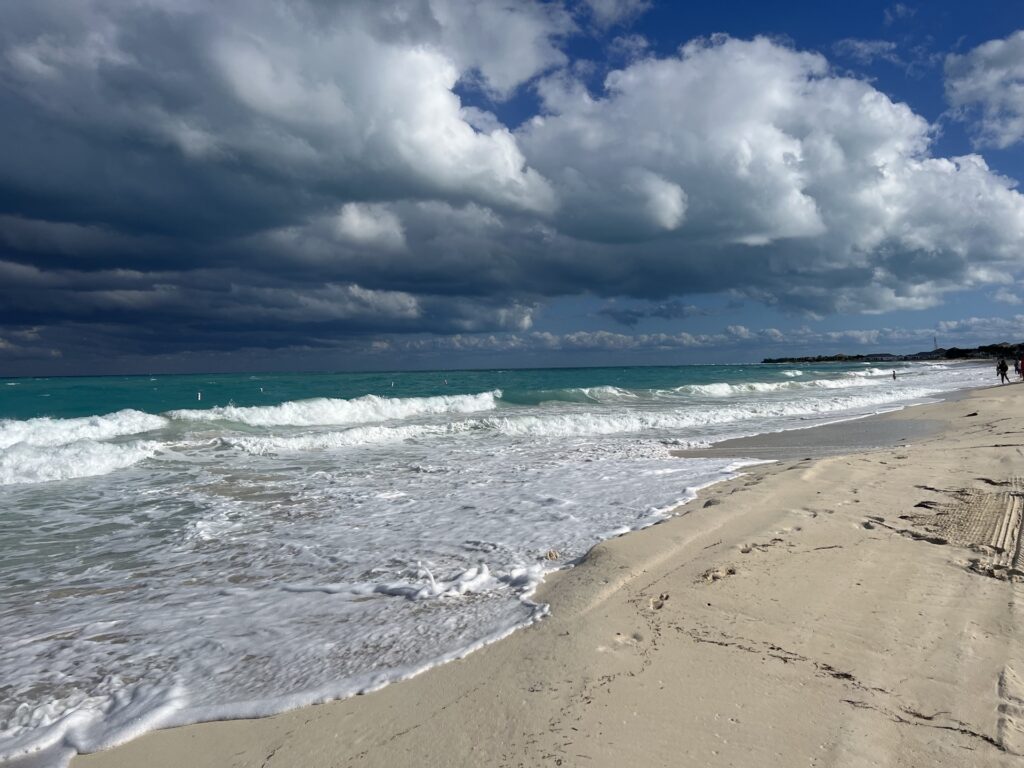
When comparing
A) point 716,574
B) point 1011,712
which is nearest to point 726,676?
point 1011,712

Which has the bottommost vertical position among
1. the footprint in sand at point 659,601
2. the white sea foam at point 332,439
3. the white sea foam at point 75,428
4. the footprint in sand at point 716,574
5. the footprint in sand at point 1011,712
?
the white sea foam at point 75,428

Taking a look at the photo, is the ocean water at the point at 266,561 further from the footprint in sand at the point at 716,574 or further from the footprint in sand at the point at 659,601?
the footprint in sand at the point at 716,574

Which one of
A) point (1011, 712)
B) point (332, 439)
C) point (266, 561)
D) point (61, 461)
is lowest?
point (332, 439)

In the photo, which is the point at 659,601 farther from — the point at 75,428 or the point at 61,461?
the point at 75,428

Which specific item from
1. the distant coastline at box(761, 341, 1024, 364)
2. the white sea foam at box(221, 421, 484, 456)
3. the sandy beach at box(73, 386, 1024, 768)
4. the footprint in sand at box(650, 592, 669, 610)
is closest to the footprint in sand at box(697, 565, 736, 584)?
the sandy beach at box(73, 386, 1024, 768)

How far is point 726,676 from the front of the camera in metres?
3.00

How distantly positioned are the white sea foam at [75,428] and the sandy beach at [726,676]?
63.0 feet

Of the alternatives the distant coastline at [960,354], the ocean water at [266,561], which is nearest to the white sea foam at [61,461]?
the ocean water at [266,561]

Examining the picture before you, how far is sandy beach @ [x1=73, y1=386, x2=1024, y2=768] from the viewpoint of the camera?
251 centimetres

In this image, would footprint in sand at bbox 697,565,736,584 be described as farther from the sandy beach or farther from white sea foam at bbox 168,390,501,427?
white sea foam at bbox 168,390,501,427

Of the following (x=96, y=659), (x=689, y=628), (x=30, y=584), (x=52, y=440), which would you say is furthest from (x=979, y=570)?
(x=52, y=440)

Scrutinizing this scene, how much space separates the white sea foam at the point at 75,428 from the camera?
18.3m

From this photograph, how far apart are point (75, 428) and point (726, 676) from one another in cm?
2303

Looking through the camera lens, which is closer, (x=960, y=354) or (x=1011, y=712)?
(x=1011, y=712)
